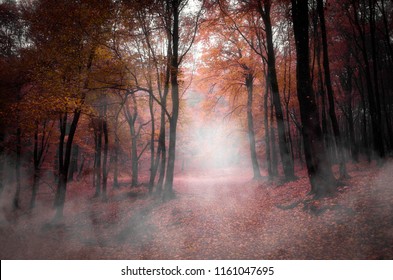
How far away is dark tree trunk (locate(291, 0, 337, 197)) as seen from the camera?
8.38 m

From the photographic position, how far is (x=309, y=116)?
8.51m

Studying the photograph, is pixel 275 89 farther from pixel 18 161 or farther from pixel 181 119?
pixel 18 161

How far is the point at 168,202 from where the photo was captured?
12.5 meters

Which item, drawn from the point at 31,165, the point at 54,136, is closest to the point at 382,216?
the point at 54,136

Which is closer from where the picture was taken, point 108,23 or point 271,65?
point 108,23

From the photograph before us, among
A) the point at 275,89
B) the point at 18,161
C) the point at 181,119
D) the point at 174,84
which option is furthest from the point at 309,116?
the point at 18,161

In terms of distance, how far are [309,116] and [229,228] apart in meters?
5.28

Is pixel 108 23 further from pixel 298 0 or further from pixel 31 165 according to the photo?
pixel 31 165

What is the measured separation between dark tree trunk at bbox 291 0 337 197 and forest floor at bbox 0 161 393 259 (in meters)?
0.75

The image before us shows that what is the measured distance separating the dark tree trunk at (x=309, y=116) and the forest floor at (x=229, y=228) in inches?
29.7

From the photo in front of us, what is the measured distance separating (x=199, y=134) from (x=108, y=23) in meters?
37.2

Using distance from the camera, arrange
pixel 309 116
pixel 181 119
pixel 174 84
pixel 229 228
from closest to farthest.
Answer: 1. pixel 229 228
2. pixel 309 116
3. pixel 174 84
4. pixel 181 119

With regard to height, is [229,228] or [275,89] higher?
[275,89]

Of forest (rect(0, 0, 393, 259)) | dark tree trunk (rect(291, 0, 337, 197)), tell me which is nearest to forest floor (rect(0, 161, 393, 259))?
forest (rect(0, 0, 393, 259))
